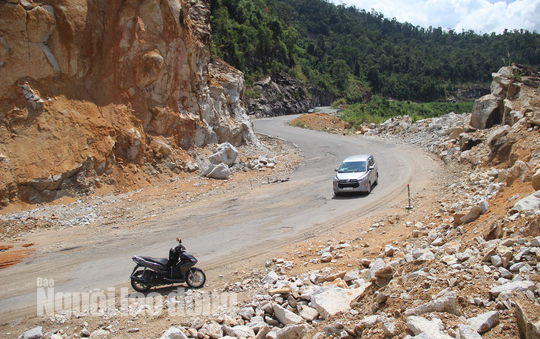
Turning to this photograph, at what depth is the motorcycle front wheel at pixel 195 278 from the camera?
7957mm

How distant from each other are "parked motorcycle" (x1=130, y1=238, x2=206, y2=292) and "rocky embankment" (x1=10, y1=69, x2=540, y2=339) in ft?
1.42

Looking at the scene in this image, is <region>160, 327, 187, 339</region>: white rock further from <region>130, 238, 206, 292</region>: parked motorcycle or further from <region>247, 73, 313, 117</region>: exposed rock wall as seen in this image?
<region>247, 73, 313, 117</region>: exposed rock wall

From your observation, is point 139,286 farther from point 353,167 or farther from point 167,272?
point 353,167

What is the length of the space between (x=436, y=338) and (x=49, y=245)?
35.4 feet

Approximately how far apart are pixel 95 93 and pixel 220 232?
10.3 metres

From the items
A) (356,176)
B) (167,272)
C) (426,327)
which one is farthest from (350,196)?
(426,327)

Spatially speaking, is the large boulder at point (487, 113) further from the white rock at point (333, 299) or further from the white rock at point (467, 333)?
the white rock at point (467, 333)

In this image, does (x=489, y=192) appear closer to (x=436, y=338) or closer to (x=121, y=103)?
(x=436, y=338)

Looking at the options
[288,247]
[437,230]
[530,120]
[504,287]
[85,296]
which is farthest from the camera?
[530,120]

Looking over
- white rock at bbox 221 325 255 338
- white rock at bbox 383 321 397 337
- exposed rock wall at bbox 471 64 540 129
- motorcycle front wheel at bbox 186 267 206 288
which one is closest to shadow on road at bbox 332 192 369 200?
motorcycle front wheel at bbox 186 267 206 288

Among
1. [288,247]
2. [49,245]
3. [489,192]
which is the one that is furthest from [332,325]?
[49,245]

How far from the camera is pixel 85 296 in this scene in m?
7.70

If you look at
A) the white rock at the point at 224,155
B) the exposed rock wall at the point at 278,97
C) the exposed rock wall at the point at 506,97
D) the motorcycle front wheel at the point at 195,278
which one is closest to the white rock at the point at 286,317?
the motorcycle front wheel at the point at 195,278

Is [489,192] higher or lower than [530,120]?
lower
